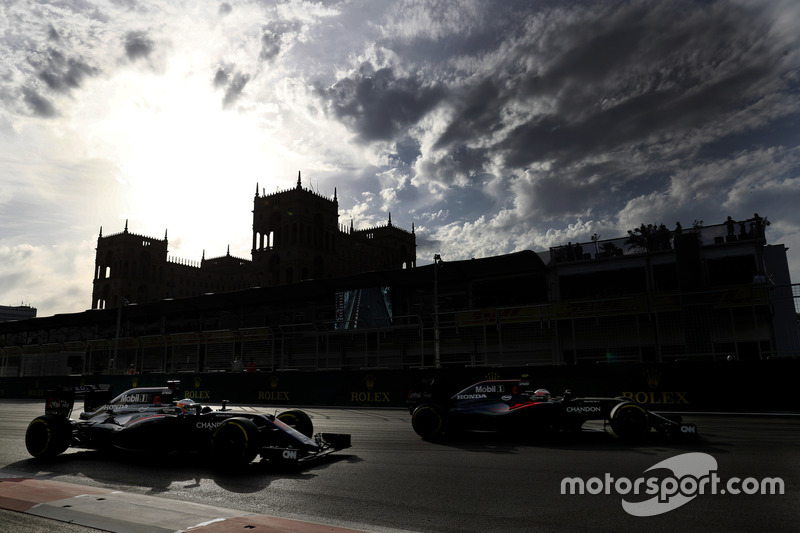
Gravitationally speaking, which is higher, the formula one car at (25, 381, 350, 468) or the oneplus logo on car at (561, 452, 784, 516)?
the formula one car at (25, 381, 350, 468)

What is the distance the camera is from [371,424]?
15.2 metres

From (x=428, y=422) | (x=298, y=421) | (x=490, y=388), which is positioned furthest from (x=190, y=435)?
(x=490, y=388)

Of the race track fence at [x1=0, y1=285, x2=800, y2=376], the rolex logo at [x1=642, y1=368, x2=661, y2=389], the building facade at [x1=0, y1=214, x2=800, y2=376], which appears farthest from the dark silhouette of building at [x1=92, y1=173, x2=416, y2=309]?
the rolex logo at [x1=642, y1=368, x2=661, y2=389]

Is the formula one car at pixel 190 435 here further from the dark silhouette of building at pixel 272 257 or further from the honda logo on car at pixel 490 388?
the dark silhouette of building at pixel 272 257

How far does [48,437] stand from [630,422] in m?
11.2

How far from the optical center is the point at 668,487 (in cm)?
672

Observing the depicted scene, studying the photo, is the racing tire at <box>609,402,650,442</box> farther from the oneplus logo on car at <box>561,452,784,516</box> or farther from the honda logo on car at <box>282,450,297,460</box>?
the honda logo on car at <box>282,450,297,460</box>

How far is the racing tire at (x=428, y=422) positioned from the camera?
38.7 feet

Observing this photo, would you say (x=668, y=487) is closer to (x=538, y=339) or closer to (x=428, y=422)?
(x=428, y=422)

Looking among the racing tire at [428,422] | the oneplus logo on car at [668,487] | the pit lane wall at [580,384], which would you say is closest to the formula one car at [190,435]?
the racing tire at [428,422]

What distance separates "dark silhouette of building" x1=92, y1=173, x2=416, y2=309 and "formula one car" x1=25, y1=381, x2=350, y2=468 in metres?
62.7

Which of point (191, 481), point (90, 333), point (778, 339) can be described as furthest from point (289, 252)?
point (191, 481)

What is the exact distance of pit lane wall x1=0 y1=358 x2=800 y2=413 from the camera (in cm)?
1672

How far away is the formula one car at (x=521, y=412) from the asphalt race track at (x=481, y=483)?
1.19 feet
